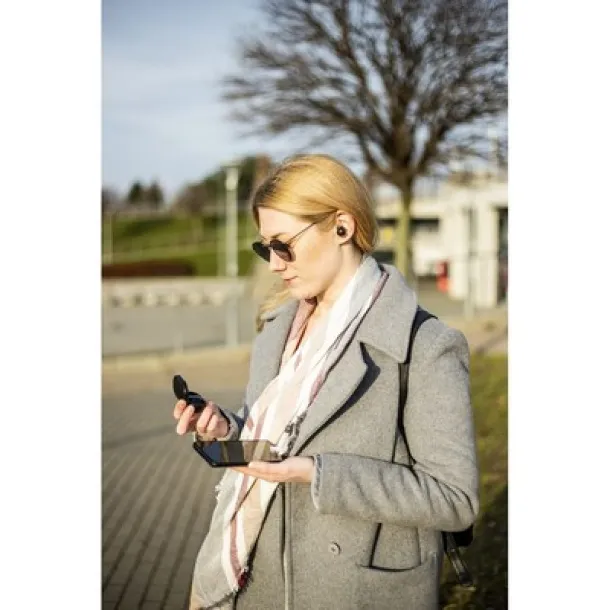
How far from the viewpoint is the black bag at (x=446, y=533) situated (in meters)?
1.59

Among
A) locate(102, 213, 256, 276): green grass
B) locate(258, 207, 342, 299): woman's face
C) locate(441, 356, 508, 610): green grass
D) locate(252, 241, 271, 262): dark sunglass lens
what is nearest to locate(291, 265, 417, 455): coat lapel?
locate(258, 207, 342, 299): woman's face

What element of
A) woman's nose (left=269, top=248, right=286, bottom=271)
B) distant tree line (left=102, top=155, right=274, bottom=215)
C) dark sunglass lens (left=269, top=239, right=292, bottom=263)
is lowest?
woman's nose (left=269, top=248, right=286, bottom=271)

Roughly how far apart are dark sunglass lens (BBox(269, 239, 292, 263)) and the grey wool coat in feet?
0.55

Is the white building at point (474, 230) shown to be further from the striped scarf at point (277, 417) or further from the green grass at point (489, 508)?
the striped scarf at point (277, 417)

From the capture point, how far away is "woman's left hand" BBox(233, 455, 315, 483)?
60.1 inches

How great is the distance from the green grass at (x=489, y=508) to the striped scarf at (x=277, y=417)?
1459mm

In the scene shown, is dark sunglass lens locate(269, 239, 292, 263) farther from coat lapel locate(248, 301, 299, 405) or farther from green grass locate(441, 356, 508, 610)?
green grass locate(441, 356, 508, 610)

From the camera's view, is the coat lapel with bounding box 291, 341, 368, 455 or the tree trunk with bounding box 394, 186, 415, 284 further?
the tree trunk with bounding box 394, 186, 415, 284

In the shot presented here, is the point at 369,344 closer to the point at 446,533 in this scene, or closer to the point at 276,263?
the point at 276,263

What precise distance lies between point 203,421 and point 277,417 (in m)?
0.14

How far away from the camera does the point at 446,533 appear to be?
5.49 ft

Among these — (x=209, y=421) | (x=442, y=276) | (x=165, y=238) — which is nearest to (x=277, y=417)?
(x=209, y=421)
